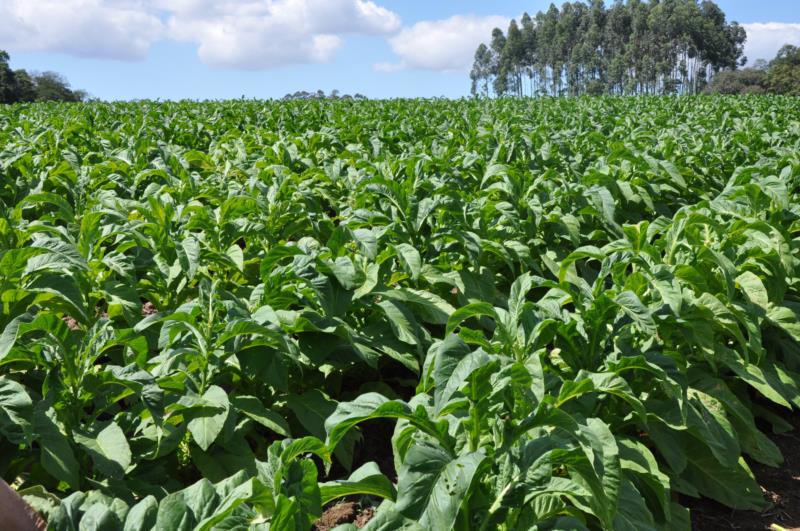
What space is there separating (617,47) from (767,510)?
135861 mm

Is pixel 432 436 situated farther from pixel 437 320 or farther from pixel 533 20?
pixel 533 20

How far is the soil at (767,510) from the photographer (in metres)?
3.80

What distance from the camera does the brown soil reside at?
3.36 meters

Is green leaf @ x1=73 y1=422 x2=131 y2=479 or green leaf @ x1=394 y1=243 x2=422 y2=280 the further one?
green leaf @ x1=394 y1=243 x2=422 y2=280

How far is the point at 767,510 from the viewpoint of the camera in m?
3.93

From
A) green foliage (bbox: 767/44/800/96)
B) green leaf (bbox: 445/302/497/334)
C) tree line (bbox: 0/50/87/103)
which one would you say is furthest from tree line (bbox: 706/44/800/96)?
green leaf (bbox: 445/302/497/334)

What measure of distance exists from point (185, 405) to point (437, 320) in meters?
1.77

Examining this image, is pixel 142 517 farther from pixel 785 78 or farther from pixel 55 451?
pixel 785 78

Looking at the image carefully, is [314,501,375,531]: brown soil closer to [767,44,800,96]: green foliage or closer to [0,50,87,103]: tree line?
[0,50,87,103]: tree line

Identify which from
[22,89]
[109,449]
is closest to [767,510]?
[109,449]

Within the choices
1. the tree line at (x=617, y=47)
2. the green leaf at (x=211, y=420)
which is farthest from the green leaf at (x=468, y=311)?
the tree line at (x=617, y=47)

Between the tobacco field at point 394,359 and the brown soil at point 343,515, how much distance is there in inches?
1.1

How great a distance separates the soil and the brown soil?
1.72 metres

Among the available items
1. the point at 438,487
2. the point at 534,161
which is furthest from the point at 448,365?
the point at 534,161
